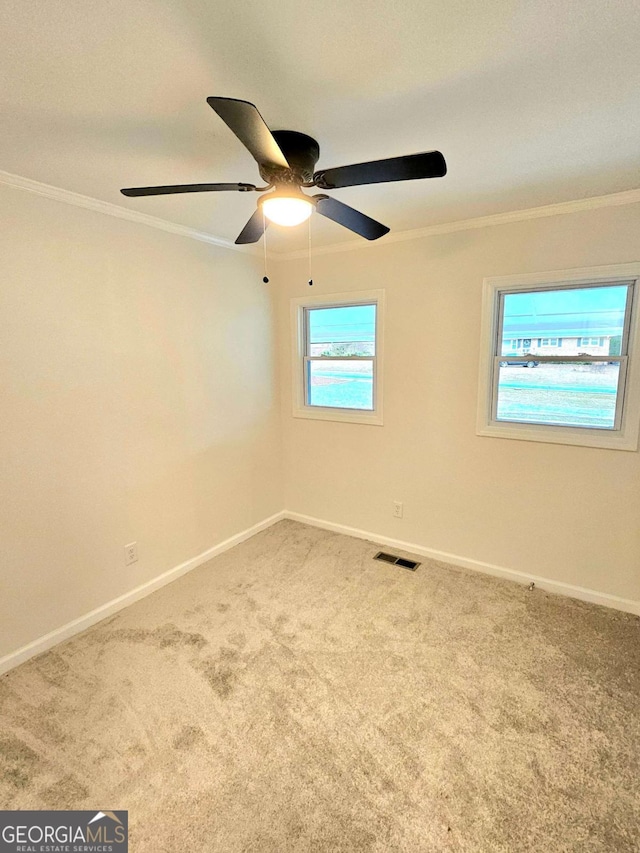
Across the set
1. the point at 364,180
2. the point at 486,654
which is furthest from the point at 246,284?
the point at 486,654

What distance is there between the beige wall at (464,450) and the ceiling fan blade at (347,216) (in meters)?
1.08

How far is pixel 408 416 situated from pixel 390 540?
3.52ft

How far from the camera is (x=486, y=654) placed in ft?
6.98

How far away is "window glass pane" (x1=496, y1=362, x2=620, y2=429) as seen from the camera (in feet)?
7.98

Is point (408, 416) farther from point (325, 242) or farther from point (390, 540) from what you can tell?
point (325, 242)

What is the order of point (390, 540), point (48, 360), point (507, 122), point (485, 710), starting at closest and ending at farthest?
point (507, 122), point (485, 710), point (48, 360), point (390, 540)

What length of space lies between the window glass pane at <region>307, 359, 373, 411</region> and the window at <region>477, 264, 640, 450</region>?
95 cm

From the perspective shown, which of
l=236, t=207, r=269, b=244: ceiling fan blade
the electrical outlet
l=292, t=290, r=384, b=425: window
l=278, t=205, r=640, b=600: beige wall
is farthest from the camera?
l=292, t=290, r=384, b=425: window

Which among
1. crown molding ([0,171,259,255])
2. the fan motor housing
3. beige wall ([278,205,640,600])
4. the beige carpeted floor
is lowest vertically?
the beige carpeted floor

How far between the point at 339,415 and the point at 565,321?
1.77 meters

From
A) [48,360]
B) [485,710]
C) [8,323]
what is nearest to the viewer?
[485,710]

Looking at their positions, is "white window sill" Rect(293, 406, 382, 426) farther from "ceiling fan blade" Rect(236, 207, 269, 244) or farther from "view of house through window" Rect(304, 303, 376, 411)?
"ceiling fan blade" Rect(236, 207, 269, 244)

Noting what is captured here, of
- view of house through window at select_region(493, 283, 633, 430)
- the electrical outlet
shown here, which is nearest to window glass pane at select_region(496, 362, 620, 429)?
view of house through window at select_region(493, 283, 633, 430)

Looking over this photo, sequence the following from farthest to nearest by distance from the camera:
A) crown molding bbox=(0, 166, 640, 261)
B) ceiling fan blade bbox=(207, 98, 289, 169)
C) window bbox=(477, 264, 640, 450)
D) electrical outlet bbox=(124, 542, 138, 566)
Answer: electrical outlet bbox=(124, 542, 138, 566) → window bbox=(477, 264, 640, 450) → crown molding bbox=(0, 166, 640, 261) → ceiling fan blade bbox=(207, 98, 289, 169)
